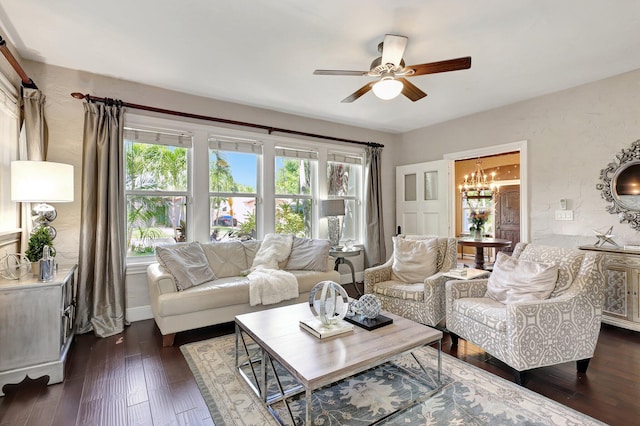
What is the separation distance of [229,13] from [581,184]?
4025 mm

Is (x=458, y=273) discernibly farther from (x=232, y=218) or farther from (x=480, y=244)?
(x=232, y=218)

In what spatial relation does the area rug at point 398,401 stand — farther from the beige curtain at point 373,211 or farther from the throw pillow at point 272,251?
the beige curtain at point 373,211

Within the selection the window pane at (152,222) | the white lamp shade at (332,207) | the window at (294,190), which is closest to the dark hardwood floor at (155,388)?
the window pane at (152,222)

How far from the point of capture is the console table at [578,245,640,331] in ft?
9.86

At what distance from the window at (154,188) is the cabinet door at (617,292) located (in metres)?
4.68

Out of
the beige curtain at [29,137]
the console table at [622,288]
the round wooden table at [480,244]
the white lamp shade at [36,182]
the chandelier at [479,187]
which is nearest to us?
the white lamp shade at [36,182]

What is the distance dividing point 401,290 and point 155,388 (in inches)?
86.0

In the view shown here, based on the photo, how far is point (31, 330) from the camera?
213 centimetres

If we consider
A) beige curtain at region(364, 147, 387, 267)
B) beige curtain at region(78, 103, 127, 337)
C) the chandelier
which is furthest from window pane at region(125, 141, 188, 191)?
the chandelier

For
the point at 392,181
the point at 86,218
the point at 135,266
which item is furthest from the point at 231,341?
the point at 392,181

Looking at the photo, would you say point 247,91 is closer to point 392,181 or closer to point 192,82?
point 192,82

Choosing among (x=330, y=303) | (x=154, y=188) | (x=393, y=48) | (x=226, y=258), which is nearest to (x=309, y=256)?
(x=226, y=258)

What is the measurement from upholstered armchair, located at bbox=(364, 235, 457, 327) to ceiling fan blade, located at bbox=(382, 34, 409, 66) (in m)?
1.92

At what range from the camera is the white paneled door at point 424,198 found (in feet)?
16.1
